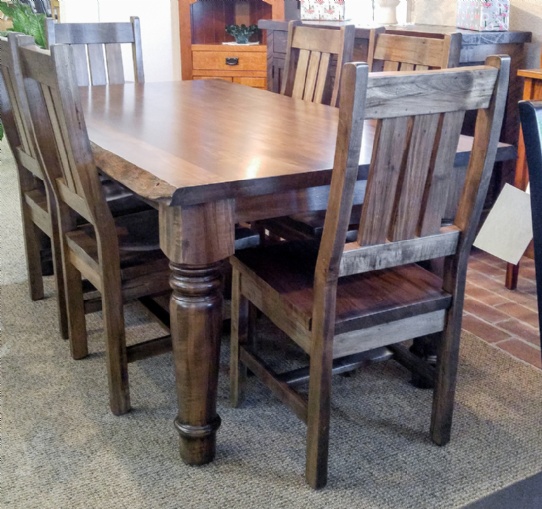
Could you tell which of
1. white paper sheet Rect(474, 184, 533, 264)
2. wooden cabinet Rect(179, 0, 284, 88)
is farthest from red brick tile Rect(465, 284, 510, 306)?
wooden cabinet Rect(179, 0, 284, 88)

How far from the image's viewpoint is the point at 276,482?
5.53 ft

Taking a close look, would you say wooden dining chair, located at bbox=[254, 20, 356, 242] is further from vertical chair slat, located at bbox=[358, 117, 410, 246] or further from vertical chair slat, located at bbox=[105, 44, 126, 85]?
vertical chair slat, located at bbox=[358, 117, 410, 246]

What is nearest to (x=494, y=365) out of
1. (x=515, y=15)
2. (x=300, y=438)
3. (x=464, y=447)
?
(x=464, y=447)

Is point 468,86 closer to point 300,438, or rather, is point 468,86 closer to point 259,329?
point 300,438

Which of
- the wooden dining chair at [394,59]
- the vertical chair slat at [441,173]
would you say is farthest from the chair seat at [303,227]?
the vertical chair slat at [441,173]

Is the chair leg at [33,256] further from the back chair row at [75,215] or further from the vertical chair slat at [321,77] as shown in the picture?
the vertical chair slat at [321,77]

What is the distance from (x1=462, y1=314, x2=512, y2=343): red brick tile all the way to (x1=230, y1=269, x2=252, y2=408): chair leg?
0.96m

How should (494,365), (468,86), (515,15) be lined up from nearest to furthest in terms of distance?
(468,86) → (494,365) → (515,15)

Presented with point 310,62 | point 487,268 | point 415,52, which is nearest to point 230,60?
point 310,62

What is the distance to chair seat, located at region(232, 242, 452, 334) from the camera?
1.56 metres

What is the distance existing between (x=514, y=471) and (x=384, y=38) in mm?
1533

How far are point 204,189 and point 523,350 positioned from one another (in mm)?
1463

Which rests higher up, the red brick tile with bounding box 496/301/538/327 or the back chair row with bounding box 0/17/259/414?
the back chair row with bounding box 0/17/259/414

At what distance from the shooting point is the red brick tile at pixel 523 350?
2303mm
